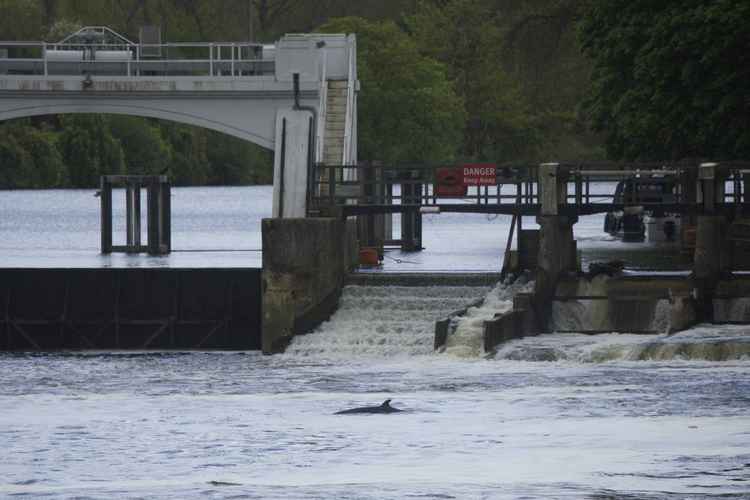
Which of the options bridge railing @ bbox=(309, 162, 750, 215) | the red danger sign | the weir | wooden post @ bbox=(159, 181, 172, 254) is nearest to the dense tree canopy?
the weir

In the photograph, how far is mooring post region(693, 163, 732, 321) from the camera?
45750mm

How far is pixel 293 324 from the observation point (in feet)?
153

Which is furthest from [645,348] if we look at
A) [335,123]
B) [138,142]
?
[138,142]

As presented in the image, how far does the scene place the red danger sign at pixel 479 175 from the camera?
51.2m

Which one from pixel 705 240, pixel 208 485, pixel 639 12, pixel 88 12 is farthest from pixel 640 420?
pixel 88 12

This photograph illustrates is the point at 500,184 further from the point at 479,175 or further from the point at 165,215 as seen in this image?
the point at 165,215

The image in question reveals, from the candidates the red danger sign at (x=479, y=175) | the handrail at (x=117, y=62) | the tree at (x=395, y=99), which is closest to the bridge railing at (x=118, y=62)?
the handrail at (x=117, y=62)

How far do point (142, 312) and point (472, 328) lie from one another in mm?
8658

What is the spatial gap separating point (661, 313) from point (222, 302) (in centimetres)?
986

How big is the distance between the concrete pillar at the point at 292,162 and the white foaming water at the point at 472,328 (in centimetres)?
574

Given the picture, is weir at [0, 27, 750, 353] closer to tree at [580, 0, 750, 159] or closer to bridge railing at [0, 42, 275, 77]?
bridge railing at [0, 42, 275, 77]

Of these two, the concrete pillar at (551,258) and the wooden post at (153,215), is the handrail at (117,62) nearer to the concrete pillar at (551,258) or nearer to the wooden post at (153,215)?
the wooden post at (153,215)

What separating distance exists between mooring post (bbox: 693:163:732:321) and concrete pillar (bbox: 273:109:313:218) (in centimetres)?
904

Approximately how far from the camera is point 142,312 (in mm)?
49062
